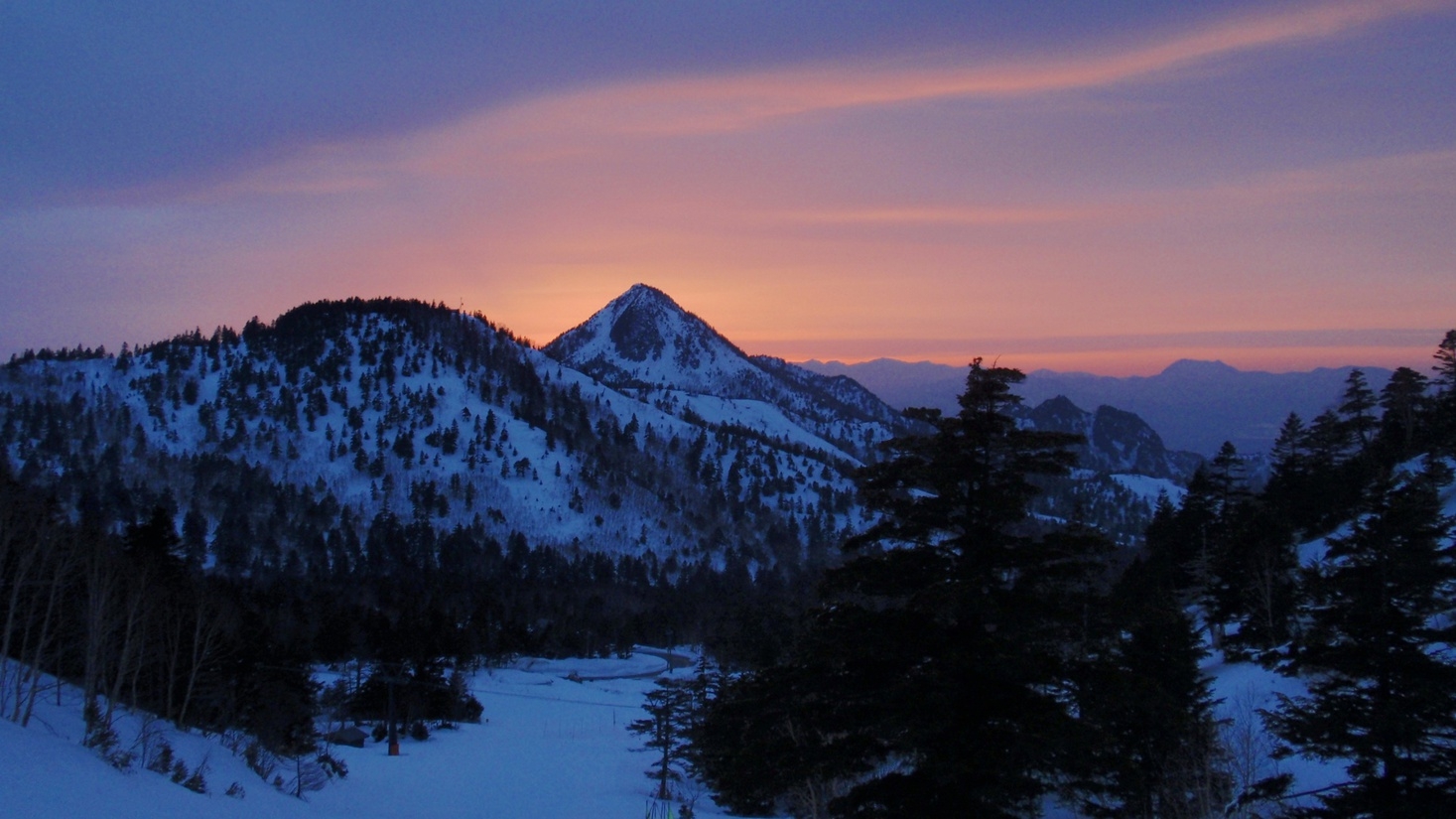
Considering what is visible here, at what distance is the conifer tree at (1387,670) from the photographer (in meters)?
16.3

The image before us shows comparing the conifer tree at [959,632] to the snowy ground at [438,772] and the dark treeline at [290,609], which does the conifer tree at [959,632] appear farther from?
the dark treeline at [290,609]

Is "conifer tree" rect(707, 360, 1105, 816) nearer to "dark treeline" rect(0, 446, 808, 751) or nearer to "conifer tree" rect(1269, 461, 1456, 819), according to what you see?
"conifer tree" rect(1269, 461, 1456, 819)

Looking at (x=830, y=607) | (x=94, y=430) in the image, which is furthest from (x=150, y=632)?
(x=94, y=430)

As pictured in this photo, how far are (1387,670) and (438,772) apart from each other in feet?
132

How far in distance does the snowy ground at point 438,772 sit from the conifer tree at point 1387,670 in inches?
850

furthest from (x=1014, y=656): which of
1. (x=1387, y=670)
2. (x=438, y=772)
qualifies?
(x=438, y=772)

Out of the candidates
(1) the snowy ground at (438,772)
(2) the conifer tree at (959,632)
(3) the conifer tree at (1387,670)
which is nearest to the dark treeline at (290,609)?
(1) the snowy ground at (438,772)

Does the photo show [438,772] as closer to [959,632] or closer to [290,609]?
[959,632]

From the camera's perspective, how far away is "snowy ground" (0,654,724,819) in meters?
16.5

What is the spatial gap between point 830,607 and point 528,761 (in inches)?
1600

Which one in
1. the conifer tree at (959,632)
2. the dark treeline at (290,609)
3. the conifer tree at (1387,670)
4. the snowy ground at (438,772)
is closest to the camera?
the conifer tree at (959,632)

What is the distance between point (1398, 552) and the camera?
17500mm

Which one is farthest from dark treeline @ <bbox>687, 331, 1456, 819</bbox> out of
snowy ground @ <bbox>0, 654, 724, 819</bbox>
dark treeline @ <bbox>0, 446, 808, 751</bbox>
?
dark treeline @ <bbox>0, 446, 808, 751</bbox>

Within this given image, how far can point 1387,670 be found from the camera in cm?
1706
